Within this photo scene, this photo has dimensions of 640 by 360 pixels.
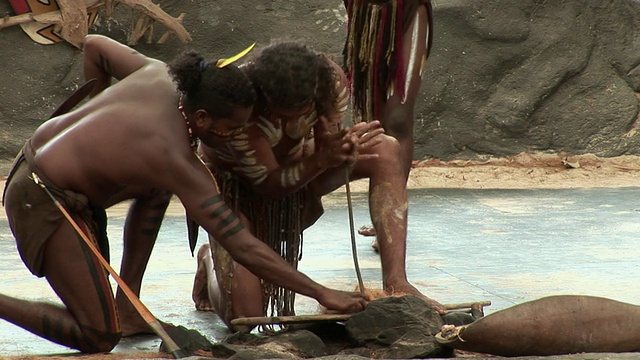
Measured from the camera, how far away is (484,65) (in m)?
8.55

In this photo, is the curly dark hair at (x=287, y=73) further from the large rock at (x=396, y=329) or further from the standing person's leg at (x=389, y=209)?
the large rock at (x=396, y=329)

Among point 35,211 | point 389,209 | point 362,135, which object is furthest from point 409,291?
point 35,211

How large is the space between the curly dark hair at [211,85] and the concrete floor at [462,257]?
87 centimetres

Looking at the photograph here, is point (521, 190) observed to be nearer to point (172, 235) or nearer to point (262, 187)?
point (172, 235)

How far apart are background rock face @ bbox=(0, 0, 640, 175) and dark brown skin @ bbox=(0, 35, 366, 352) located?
15.8 ft

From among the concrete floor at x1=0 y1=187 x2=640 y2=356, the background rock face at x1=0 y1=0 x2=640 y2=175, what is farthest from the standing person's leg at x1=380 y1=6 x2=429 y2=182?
the background rock face at x1=0 y1=0 x2=640 y2=175

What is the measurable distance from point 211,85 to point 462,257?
2.07 metres

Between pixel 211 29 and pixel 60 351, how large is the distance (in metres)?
→ 5.26

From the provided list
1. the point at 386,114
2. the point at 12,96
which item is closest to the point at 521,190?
the point at 386,114

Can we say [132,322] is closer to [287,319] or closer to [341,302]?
[287,319]

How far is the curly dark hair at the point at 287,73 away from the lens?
10.7 ft

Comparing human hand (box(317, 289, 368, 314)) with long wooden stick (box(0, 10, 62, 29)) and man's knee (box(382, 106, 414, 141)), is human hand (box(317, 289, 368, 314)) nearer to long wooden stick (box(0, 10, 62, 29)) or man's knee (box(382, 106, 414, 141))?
man's knee (box(382, 106, 414, 141))

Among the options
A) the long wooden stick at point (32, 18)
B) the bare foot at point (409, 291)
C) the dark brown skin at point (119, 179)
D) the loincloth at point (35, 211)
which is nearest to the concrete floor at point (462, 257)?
the dark brown skin at point (119, 179)

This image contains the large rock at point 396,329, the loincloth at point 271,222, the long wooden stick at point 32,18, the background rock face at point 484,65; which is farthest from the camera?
the background rock face at point 484,65
